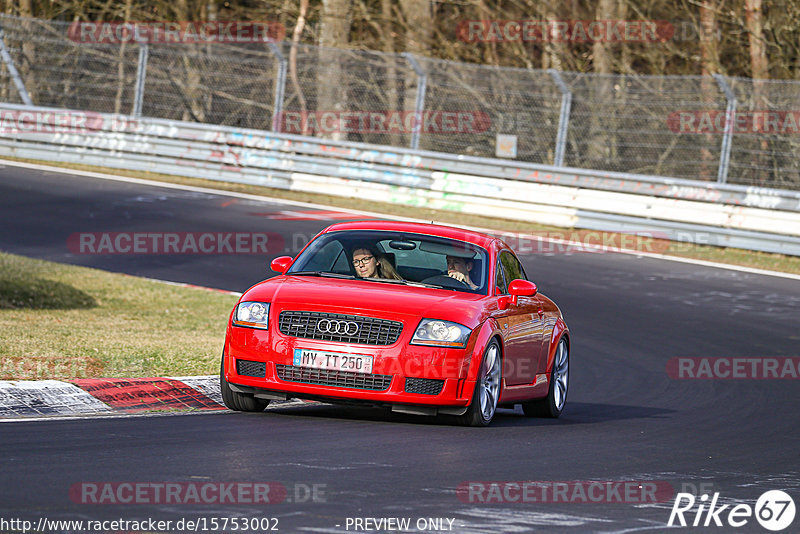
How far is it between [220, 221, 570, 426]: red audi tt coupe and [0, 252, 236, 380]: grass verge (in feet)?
5.46

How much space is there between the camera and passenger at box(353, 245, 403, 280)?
9594mm

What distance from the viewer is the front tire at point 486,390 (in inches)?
343

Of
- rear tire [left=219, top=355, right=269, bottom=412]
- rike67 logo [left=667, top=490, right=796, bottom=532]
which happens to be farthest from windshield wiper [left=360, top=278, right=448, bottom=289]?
rike67 logo [left=667, top=490, right=796, bottom=532]

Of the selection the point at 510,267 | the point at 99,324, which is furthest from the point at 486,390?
the point at 99,324

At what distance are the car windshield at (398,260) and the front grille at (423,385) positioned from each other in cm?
113

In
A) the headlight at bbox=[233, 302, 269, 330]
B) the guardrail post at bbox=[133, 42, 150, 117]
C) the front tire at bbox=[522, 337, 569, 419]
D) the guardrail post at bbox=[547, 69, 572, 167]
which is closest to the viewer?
the headlight at bbox=[233, 302, 269, 330]

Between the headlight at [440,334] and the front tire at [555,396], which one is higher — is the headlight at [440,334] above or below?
above

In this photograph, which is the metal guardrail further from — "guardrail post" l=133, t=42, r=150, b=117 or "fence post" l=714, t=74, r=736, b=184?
"fence post" l=714, t=74, r=736, b=184

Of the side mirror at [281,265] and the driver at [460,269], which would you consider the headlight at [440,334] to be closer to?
the driver at [460,269]

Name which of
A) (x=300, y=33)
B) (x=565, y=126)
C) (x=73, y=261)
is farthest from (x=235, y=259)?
(x=300, y=33)

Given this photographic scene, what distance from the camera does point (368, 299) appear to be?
28.4 ft

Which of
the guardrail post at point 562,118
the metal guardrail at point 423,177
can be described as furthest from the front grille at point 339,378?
the guardrail post at point 562,118

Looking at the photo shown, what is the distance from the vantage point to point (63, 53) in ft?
90.1

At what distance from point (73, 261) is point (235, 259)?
7.40 ft
